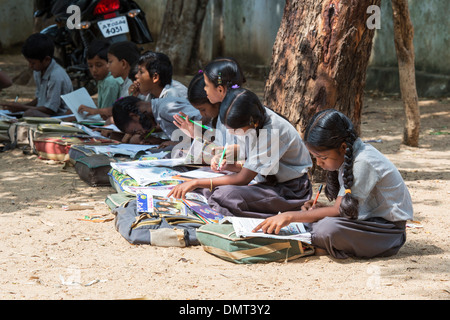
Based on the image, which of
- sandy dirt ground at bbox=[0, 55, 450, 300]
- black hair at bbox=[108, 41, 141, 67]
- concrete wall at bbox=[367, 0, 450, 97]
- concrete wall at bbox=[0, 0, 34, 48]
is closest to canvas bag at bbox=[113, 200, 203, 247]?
sandy dirt ground at bbox=[0, 55, 450, 300]

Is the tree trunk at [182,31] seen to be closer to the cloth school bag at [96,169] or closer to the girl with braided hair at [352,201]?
the cloth school bag at [96,169]

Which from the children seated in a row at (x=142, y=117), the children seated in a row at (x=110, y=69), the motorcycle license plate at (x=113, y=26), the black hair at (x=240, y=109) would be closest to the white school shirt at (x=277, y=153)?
the black hair at (x=240, y=109)

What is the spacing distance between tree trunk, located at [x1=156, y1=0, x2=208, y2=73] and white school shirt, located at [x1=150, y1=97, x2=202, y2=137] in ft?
15.7

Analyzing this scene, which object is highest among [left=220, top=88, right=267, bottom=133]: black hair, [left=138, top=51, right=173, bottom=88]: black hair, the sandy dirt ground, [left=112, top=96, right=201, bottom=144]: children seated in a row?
[left=138, top=51, right=173, bottom=88]: black hair

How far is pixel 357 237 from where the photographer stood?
3305mm

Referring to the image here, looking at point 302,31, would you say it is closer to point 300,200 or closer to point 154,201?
point 300,200

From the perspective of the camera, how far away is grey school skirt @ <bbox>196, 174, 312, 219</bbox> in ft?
12.8

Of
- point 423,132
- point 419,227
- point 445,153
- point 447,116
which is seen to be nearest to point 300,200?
point 419,227

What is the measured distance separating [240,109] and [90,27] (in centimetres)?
506

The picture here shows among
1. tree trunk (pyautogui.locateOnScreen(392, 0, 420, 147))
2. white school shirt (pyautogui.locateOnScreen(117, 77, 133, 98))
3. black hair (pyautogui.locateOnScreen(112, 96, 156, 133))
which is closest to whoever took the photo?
black hair (pyautogui.locateOnScreen(112, 96, 156, 133))

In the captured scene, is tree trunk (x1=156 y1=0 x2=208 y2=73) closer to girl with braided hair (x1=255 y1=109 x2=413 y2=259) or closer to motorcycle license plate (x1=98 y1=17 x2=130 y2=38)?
motorcycle license plate (x1=98 y1=17 x2=130 y2=38)

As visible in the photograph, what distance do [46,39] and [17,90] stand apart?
104 inches

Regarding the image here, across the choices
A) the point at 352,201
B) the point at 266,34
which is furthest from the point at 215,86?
the point at 266,34

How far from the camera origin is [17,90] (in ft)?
30.6
